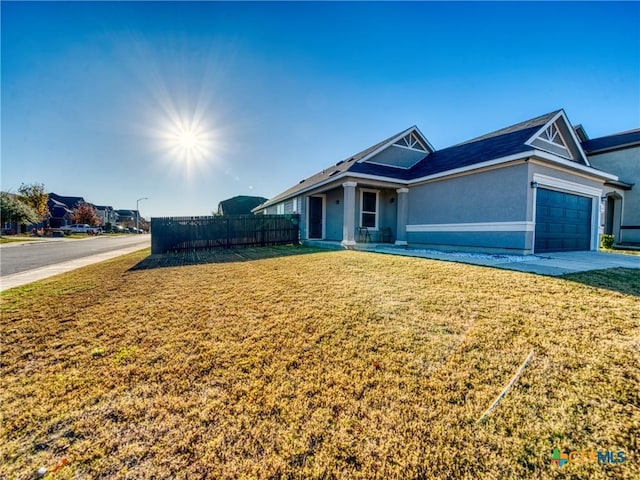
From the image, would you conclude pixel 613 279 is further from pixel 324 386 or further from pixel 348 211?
pixel 348 211

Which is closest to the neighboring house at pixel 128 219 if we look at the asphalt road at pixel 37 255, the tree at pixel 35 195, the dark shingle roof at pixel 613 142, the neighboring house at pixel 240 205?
the tree at pixel 35 195

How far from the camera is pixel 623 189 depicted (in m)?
14.2

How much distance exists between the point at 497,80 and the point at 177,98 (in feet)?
41.3

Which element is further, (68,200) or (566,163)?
(68,200)

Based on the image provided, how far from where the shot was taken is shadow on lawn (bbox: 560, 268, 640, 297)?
4.17 meters

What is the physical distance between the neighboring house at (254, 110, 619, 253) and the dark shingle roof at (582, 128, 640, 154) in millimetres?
7068

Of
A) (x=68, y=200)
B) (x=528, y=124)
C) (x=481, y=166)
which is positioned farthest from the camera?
(x=68, y=200)

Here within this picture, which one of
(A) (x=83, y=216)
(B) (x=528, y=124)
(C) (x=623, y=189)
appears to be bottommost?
(A) (x=83, y=216)

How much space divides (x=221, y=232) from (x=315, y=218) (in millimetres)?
5243

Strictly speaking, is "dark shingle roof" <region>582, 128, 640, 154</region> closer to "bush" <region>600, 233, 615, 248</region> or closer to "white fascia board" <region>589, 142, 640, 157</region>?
"white fascia board" <region>589, 142, 640, 157</region>

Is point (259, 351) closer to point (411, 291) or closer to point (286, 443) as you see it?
point (286, 443)

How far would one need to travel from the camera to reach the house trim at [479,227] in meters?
8.03

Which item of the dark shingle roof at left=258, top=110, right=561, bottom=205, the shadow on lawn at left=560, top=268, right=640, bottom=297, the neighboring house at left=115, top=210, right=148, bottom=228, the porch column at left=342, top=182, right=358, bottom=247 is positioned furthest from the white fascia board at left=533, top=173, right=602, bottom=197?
the neighboring house at left=115, top=210, right=148, bottom=228

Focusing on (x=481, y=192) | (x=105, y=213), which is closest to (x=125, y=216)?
(x=105, y=213)
